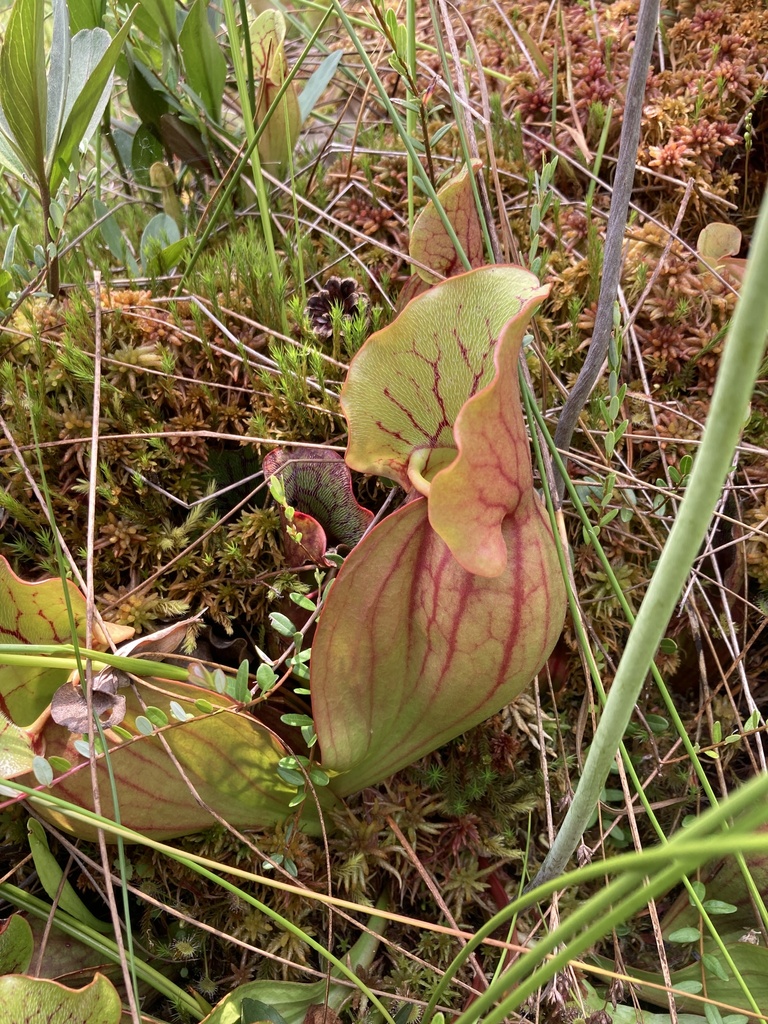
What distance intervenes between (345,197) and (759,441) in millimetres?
885

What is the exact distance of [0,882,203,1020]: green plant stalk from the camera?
781 millimetres

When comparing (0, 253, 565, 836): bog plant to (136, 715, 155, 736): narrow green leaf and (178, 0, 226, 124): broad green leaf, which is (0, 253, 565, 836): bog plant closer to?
(136, 715, 155, 736): narrow green leaf

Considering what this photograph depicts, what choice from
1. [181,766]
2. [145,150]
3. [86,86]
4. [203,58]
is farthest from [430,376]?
[145,150]

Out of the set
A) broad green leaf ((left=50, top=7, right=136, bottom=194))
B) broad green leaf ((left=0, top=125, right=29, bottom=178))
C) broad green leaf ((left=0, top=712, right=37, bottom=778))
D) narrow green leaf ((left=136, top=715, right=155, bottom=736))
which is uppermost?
broad green leaf ((left=50, top=7, right=136, bottom=194))

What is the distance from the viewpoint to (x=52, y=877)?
81cm

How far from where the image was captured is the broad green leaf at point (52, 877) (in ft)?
2.62

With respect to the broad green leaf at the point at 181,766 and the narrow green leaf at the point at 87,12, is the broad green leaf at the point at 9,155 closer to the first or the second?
the narrow green leaf at the point at 87,12

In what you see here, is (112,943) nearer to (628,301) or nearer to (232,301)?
(232,301)

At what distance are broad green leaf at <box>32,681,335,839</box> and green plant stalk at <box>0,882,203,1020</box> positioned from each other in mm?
108

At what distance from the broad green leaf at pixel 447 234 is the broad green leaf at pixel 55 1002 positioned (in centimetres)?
86

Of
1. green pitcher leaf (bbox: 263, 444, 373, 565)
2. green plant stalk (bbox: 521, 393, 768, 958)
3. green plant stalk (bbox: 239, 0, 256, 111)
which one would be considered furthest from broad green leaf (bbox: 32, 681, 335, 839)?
green plant stalk (bbox: 239, 0, 256, 111)

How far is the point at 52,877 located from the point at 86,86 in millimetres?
1011

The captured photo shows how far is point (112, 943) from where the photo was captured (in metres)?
0.82

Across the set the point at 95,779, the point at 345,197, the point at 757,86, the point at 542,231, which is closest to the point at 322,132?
the point at 345,197
